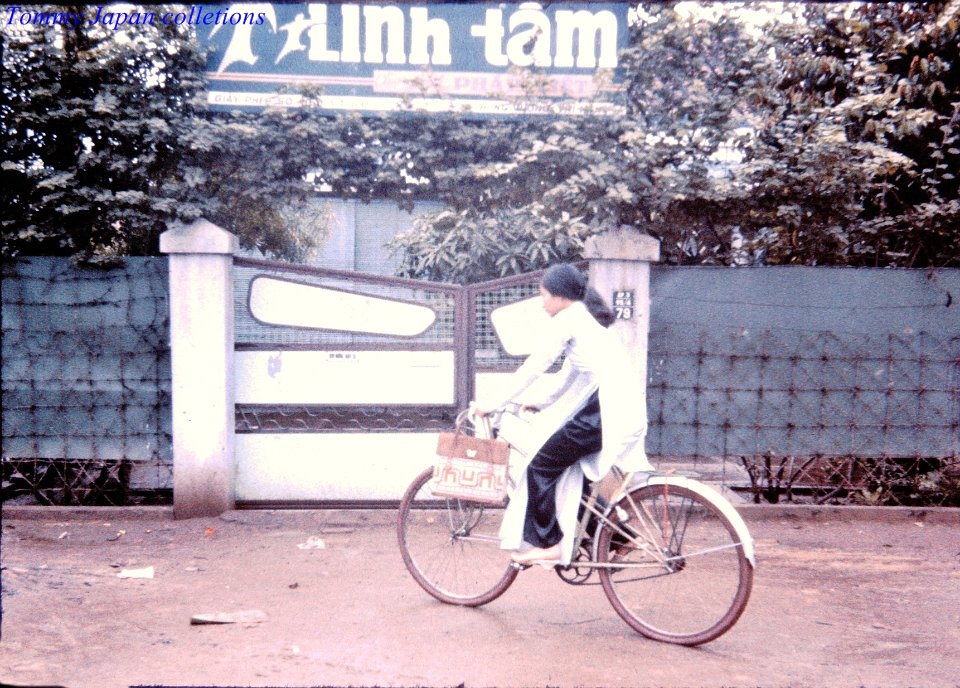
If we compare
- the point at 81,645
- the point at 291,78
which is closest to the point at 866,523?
the point at 81,645

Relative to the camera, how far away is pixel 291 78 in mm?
6996

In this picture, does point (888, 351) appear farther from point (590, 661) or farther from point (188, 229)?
point (188, 229)

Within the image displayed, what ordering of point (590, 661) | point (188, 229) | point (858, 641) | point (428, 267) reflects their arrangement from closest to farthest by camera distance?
point (590, 661)
point (858, 641)
point (188, 229)
point (428, 267)

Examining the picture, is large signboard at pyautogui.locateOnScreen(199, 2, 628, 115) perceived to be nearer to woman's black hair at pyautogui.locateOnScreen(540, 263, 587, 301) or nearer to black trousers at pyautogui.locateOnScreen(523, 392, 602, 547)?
woman's black hair at pyautogui.locateOnScreen(540, 263, 587, 301)

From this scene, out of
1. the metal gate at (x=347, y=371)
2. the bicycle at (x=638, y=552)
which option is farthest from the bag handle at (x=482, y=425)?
the metal gate at (x=347, y=371)

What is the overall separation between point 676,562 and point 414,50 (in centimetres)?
515

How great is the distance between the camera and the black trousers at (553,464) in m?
3.80

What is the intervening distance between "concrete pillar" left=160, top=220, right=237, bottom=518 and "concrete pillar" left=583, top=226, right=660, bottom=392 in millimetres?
2714

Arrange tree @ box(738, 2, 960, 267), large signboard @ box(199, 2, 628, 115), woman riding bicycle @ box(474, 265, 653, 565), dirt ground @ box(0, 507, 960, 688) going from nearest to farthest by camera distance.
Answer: dirt ground @ box(0, 507, 960, 688), woman riding bicycle @ box(474, 265, 653, 565), tree @ box(738, 2, 960, 267), large signboard @ box(199, 2, 628, 115)

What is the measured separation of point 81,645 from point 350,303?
9.98 feet

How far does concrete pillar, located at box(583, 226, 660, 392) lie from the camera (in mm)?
5918

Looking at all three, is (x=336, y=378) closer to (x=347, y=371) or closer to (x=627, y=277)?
(x=347, y=371)

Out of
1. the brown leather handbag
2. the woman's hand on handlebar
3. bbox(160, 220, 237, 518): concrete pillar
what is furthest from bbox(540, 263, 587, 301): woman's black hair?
bbox(160, 220, 237, 518): concrete pillar

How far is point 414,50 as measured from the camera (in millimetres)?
7125
